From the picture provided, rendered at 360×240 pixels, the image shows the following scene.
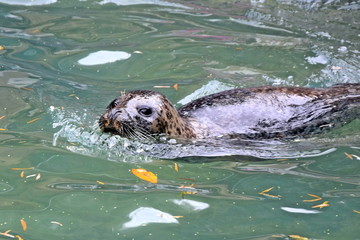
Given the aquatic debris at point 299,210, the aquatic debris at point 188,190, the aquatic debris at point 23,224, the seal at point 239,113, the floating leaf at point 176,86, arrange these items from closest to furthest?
the aquatic debris at point 23,224 < the aquatic debris at point 299,210 < the aquatic debris at point 188,190 < the seal at point 239,113 < the floating leaf at point 176,86

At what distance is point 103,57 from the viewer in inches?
378

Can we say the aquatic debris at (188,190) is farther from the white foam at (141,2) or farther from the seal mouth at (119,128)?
the white foam at (141,2)

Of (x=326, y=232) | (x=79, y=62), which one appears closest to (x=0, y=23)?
(x=79, y=62)

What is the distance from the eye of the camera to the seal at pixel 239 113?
21.4 feet

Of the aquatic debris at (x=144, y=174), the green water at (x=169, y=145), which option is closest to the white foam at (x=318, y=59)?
the green water at (x=169, y=145)

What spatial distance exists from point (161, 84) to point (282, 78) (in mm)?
1796

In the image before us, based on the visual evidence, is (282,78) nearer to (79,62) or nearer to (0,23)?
(79,62)

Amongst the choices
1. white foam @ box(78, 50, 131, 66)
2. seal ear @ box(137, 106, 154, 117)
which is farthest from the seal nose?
white foam @ box(78, 50, 131, 66)

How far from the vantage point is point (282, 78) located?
9047 mm

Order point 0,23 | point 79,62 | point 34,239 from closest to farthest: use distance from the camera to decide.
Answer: point 34,239 → point 79,62 → point 0,23

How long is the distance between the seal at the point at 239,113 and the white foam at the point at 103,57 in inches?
87.4

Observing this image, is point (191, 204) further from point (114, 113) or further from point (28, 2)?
point (28, 2)

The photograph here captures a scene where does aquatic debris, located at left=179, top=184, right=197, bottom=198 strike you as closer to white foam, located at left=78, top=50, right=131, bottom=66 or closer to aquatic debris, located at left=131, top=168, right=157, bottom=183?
aquatic debris, located at left=131, top=168, right=157, bottom=183

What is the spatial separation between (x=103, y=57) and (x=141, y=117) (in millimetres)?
3321
